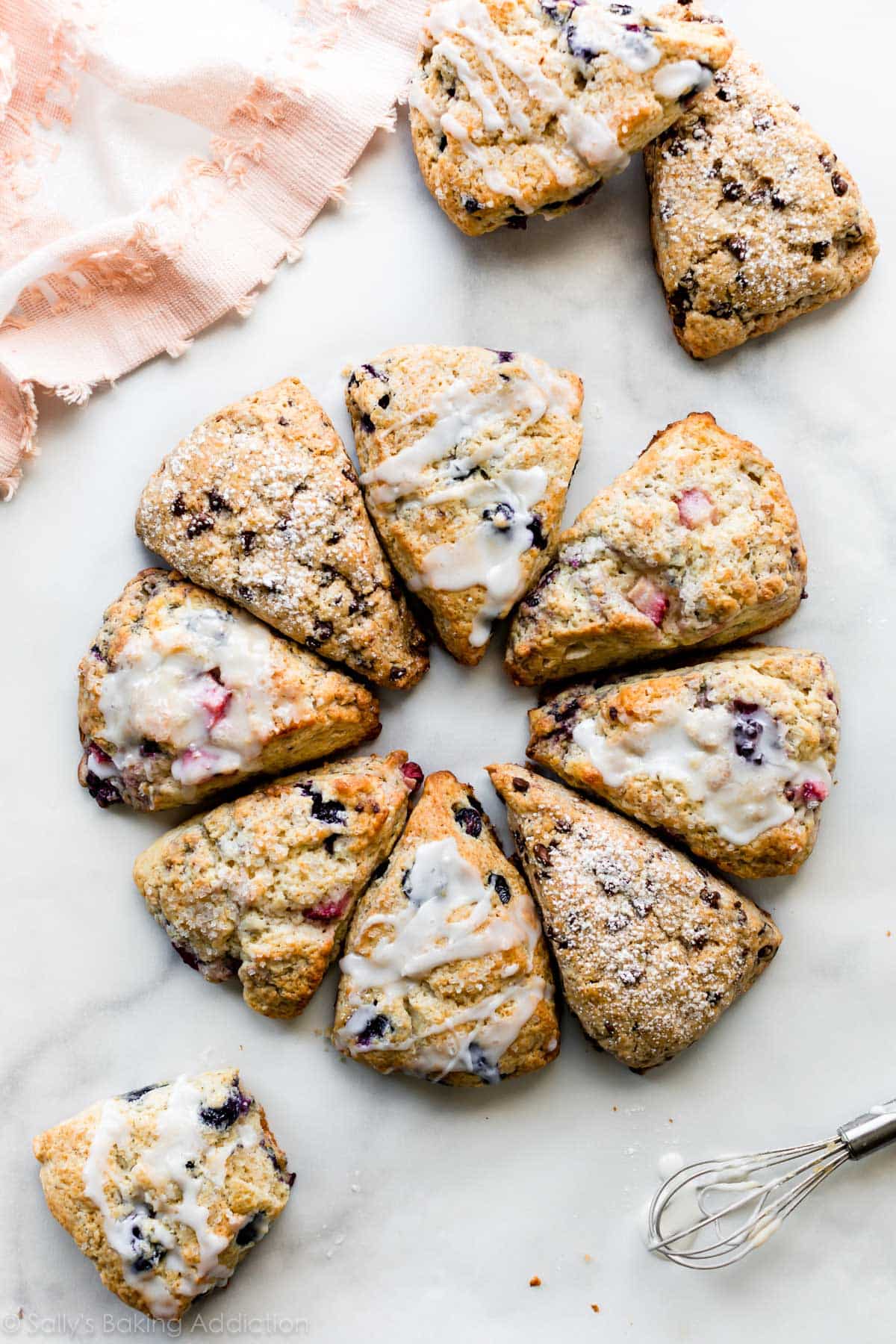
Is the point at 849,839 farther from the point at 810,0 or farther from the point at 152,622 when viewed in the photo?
the point at 810,0

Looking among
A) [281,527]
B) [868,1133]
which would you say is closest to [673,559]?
[281,527]

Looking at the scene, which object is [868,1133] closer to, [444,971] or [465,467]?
[444,971]

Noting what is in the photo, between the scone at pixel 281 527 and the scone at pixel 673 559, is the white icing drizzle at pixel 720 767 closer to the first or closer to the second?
the scone at pixel 673 559

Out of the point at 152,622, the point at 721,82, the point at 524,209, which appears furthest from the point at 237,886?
the point at 721,82

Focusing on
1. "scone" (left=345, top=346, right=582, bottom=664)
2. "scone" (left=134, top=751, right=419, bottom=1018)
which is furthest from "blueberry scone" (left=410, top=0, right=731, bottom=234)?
"scone" (left=134, top=751, right=419, bottom=1018)

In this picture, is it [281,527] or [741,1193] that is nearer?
[281,527]

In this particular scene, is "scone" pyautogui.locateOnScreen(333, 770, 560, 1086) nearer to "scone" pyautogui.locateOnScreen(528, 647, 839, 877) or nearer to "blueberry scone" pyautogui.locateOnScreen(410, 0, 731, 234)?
"scone" pyautogui.locateOnScreen(528, 647, 839, 877)
